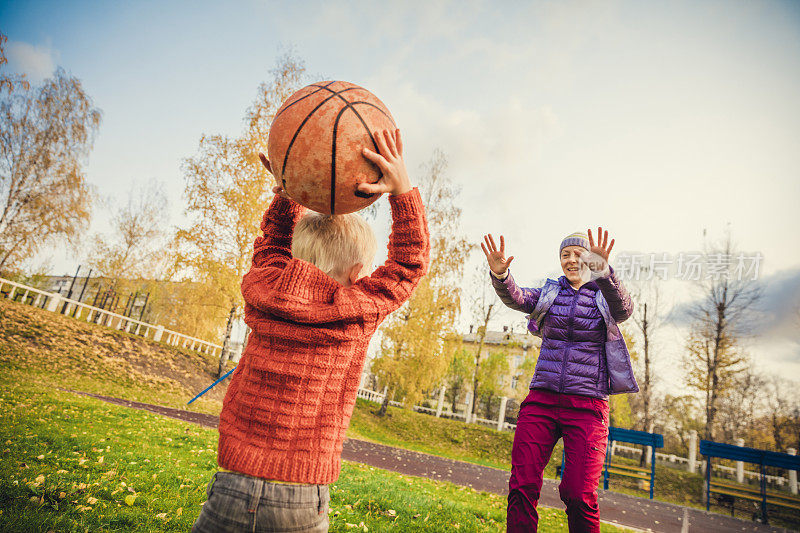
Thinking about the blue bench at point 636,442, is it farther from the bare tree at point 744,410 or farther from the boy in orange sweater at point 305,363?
the bare tree at point 744,410

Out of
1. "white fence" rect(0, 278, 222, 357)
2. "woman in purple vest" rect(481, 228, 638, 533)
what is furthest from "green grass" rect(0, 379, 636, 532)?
"white fence" rect(0, 278, 222, 357)

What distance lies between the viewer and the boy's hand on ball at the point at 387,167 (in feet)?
6.40

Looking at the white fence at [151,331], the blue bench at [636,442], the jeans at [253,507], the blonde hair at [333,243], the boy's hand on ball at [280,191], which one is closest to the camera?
the jeans at [253,507]

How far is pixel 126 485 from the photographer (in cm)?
413

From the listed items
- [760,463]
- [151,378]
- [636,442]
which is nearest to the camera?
[760,463]

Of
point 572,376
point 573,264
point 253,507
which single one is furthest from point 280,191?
point 573,264

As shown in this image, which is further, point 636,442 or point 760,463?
point 636,442

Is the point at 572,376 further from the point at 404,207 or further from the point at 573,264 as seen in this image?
the point at 404,207

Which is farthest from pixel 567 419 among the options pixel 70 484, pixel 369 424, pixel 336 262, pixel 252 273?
pixel 369 424

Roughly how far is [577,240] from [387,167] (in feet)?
8.93

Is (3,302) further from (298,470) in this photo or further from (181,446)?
(298,470)

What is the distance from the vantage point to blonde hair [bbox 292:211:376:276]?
1.92 meters

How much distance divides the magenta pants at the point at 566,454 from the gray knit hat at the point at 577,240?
1384mm

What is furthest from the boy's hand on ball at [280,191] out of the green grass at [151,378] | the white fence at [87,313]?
the white fence at [87,313]
